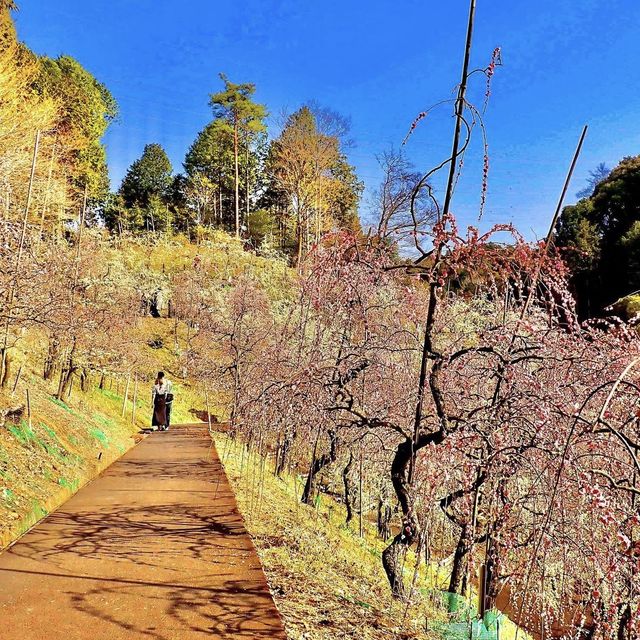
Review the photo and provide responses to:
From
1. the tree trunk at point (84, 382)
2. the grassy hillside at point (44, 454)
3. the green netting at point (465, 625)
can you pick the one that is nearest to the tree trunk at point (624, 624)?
the green netting at point (465, 625)

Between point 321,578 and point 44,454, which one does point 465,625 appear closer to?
point 321,578

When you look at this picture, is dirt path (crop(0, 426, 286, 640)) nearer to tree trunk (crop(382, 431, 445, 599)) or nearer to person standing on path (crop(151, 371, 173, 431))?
tree trunk (crop(382, 431, 445, 599))

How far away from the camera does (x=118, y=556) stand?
5020 millimetres

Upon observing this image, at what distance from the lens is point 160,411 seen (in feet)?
52.6

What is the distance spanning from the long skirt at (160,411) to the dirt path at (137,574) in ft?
25.0

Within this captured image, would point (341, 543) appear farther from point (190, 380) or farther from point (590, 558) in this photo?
point (190, 380)

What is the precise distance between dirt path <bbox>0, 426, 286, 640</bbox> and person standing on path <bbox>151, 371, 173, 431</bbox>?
22.6 feet

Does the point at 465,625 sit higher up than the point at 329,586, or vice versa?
the point at 329,586

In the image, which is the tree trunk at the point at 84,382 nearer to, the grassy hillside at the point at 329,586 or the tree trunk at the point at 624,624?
the grassy hillside at the point at 329,586

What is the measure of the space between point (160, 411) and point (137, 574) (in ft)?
39.5

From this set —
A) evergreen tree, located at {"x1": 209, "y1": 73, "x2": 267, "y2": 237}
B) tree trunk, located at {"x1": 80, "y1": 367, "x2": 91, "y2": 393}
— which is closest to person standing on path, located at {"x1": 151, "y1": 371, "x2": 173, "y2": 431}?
tree trunk, located at {"x1": 80, "y1": 367, "x2": 91, "y2": 393}

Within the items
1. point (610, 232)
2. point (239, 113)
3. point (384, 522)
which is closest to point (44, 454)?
point (384, 522)

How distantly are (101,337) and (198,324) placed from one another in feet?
44.3

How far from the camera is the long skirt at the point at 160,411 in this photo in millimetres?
15312
